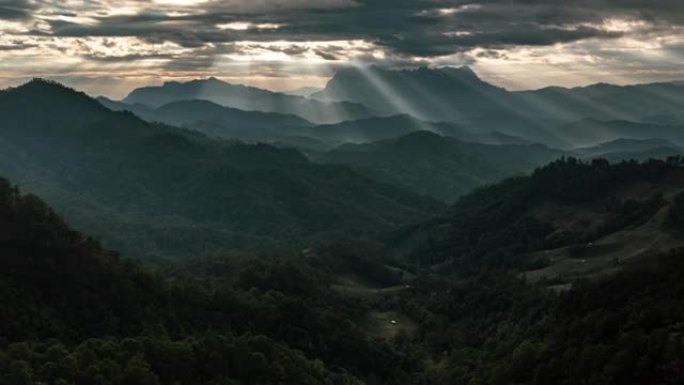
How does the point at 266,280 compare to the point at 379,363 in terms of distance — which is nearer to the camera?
the point at 379,363

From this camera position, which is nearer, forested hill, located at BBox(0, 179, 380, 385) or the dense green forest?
the dense green forest

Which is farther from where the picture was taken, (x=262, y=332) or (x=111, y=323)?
(x=262, y=332)

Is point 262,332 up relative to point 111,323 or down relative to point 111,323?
down

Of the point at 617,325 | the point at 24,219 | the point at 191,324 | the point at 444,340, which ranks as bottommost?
Result: the point at 444,340

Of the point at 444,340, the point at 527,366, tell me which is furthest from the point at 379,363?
the point at 527,366

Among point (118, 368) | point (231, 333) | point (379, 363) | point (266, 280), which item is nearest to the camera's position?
point (118, 368)

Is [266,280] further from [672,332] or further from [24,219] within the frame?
[672,332]

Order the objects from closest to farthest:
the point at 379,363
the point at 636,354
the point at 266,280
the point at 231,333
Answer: the point at 636,354
the point at 231,333
the point at 379,363
the point at 266,280

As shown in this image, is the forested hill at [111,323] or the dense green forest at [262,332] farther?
the forested hill at [111,323]

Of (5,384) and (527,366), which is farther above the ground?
(5,384)

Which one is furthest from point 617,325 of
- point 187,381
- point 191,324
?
point 191,324
